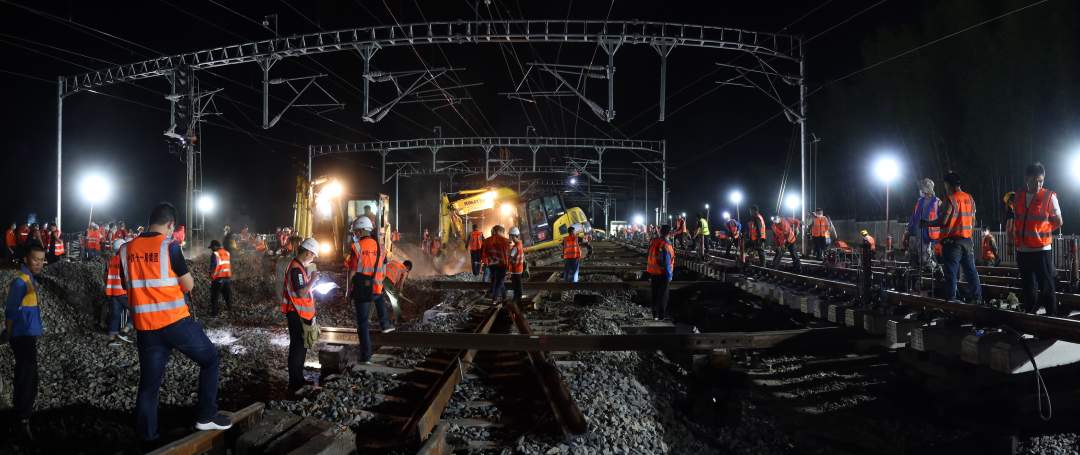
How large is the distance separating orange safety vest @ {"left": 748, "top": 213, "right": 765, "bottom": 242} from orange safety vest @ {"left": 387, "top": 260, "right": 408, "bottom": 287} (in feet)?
27.8

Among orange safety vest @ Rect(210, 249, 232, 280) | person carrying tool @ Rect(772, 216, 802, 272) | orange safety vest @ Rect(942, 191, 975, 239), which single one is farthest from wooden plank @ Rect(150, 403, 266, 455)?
person carrying tool @ Rect(772, 216, 802, 272)

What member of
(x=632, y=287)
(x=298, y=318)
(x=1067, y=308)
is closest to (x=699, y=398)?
(x=298, y=318)

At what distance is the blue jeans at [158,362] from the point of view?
4148 mm

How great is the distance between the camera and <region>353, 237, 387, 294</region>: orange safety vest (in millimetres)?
7074

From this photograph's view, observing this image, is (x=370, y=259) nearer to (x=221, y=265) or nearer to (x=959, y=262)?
(x=221, y=265)

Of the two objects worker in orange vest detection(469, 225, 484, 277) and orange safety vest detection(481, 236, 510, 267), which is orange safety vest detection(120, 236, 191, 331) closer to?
orange safety vest detection(481, 236, 510, 267)

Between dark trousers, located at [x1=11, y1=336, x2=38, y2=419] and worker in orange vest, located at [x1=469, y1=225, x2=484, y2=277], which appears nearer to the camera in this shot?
dark trousers, located at [x1=11, y1=336, x2=38, y2=419]

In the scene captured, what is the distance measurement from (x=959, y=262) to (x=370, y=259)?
23.6 feet

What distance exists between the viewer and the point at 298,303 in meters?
6.03

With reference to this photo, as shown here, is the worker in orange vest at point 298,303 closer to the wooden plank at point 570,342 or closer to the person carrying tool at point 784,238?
the wooden plank at point 570,342

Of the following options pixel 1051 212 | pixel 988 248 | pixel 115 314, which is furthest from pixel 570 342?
pixel 988 248

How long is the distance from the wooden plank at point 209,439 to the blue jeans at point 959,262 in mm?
7606

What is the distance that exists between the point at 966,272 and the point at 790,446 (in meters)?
2.98

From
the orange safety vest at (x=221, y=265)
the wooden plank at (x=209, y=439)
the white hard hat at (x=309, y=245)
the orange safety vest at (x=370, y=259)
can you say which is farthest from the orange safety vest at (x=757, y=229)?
the wooden plank at (x=209, y=439)
